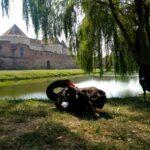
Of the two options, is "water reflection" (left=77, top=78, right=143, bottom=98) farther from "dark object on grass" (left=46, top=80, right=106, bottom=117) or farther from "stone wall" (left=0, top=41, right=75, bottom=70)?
"stone wall" (left=0, top=41, right=75, bottom=70)

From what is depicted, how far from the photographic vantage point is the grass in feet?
18.2

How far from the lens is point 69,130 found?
6.29 meters

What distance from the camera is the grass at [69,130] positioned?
555 cm

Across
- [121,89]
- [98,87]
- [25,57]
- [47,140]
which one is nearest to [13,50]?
[25,57]

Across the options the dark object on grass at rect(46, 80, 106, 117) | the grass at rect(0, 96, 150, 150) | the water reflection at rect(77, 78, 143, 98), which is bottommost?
the water reflection at rect(77, 78, 143, 98)

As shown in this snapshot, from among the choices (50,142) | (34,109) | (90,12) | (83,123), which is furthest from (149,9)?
(50,142)

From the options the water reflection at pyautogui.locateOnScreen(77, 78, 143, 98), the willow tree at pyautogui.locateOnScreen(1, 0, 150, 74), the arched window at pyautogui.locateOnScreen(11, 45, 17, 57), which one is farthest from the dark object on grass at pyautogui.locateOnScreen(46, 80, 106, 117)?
the arched window at pyautogui.locateOnScreen(11, 45, 17, 57)

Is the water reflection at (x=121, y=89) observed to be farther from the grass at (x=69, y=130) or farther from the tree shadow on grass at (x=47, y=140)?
the tree shadow on grass at (x=47, y=140)

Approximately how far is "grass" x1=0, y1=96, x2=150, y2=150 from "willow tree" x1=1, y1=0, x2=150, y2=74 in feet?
16.1

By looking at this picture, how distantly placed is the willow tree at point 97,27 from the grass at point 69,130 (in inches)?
193

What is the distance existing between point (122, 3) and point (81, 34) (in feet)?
7.12

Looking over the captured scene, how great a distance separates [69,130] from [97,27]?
26.9 ft

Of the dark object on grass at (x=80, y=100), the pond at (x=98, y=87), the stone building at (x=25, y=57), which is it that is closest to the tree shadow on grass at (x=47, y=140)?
the dark object on grass at (x=80, y=100)

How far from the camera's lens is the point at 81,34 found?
49.2 feet
